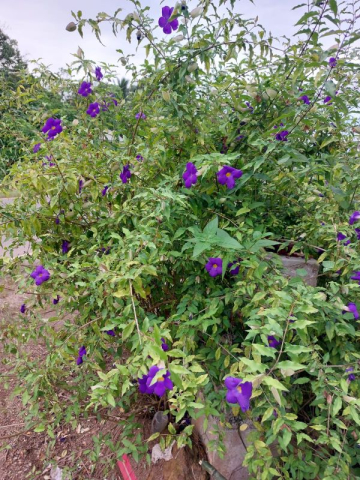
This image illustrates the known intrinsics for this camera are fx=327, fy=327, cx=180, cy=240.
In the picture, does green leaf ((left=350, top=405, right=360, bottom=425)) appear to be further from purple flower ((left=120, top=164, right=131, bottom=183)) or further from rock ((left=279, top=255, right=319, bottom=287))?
purple flower ((left=120, top=164, right=131, bottom=183))

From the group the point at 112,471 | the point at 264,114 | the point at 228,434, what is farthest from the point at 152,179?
the point at 112,471

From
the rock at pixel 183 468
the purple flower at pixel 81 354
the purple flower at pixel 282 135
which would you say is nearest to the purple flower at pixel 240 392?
the purple flower at pixel 81 354

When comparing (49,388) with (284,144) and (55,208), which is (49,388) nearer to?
(55,208)

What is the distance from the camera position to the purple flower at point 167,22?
3.73 ft

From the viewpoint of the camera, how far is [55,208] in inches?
50.3

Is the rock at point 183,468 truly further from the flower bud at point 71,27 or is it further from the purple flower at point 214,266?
the flower bud at point 71,27

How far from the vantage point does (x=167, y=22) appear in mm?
1132

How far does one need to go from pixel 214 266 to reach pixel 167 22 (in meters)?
0.86

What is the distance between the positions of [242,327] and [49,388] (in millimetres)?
797

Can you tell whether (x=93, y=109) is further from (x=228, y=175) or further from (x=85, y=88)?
(x=228, y=175)

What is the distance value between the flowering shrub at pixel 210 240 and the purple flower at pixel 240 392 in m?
0.11

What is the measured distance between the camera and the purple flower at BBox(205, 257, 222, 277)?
1.04m

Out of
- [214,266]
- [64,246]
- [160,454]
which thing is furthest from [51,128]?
[160,454]

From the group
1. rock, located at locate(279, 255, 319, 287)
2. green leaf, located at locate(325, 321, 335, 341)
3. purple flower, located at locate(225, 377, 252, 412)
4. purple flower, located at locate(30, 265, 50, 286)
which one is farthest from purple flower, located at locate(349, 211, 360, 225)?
purple flower, located at locate(30, 265, 50, 286)
